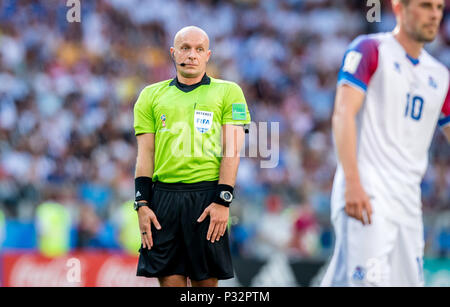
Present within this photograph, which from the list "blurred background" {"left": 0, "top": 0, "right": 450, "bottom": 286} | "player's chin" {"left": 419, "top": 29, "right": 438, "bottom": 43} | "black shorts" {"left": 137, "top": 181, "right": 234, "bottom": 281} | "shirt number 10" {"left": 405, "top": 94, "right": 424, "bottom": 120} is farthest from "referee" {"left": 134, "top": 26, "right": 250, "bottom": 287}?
"blurred background" {"left": 0, "top": 0, "right": 450, "bottom": 286}

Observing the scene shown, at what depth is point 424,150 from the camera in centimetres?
516

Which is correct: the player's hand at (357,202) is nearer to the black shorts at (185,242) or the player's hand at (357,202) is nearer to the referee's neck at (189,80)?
the black shorts at (185,242)

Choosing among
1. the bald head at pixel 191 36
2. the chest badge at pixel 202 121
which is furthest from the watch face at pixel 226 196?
the bald head at pixel 191 36

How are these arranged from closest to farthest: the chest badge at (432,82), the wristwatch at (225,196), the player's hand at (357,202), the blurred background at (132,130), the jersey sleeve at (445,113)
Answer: the player's hand at (357,202) < the wristwatch at (225,196) < the chest badge at (432,82) < the jersey sleeve at (445,113) < the blurred background at (132,130)

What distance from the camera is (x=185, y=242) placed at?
198 inches

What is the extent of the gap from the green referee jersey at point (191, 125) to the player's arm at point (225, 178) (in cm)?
7

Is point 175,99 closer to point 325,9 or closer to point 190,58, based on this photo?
point 190,58

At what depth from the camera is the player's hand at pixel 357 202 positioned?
4.66 metres

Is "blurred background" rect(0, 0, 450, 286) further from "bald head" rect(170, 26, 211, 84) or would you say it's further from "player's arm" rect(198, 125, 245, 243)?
"bald head" rect(170, 26, 211, 84)

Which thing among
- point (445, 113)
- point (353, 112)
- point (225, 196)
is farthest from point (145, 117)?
point (445, 113)

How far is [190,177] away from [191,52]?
0.80 meters

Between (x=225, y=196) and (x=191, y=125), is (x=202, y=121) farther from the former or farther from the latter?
(x=225, y=196)
